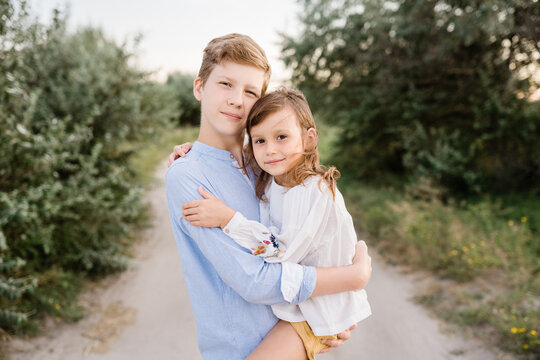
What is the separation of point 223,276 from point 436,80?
7331mm

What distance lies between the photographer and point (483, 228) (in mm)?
5145

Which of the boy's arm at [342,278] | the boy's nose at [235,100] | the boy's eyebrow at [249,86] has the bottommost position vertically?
the boy's arm at [342,278]

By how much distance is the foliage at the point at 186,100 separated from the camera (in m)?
19.5

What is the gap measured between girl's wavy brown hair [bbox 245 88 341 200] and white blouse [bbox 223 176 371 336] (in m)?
0.04

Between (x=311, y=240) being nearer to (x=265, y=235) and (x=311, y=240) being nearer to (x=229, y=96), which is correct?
(x=265, y=235)

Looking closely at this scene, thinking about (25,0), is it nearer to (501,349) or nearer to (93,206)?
(93,206)

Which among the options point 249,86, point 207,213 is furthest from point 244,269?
point 249,86

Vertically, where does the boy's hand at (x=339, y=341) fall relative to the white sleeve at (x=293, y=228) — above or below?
below

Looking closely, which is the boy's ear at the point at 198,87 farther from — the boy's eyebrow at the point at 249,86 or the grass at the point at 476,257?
the grass at the point at 476,257

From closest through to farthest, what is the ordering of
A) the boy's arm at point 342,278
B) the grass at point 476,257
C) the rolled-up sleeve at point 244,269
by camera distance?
the rolled-up sleeve at point 244,269, the boy's arm at point 342,278, the grass at point 476,257

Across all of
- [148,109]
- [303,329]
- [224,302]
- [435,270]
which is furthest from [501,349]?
[148,109]

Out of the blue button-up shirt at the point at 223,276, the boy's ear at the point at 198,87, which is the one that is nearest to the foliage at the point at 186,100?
the boy's ear at the point at 198,87

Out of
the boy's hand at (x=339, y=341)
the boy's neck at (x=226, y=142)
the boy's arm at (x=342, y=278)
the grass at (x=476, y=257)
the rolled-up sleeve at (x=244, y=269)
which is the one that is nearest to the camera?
the rolled-up sleeve at (x=244, y=269)

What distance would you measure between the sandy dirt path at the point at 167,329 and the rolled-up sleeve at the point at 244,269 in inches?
103
